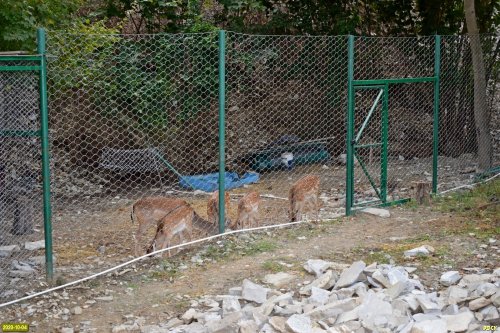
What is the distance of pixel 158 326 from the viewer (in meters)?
6.19

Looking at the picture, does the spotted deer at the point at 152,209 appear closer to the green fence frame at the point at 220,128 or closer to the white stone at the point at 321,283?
the green fence frame at the point at 220,128

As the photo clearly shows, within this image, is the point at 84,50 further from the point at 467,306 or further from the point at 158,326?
the point at 467,306

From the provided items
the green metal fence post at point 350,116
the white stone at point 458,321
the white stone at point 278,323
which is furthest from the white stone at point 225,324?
the green metal fence post at point 350,116

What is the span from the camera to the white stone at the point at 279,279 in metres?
7.18

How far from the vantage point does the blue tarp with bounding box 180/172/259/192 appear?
11.8 meters

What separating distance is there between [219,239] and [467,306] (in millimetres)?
3172

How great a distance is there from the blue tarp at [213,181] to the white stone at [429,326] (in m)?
5.98

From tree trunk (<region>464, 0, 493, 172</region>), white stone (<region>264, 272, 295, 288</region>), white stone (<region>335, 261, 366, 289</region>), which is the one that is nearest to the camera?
white stone (<region>335, 261, 366, 289</region>)

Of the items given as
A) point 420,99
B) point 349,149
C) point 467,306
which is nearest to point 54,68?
point 349,149

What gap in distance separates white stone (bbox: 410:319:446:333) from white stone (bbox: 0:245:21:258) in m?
4.37

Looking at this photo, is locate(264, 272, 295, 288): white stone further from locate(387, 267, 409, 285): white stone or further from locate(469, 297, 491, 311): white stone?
locate(469, 297, 491, 311): white stone

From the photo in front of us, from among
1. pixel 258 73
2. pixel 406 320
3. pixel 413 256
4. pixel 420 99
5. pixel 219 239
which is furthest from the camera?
pixel 420 99

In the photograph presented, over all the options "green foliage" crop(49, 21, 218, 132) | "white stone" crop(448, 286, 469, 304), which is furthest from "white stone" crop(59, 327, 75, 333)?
"green foliage" crop(49, 21, 218, 132)

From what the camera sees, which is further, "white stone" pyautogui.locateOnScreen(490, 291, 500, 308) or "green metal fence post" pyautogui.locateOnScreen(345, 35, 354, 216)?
"green metal fence post" pyautogui.locateOnScreen(345, 35, 354, 216)
